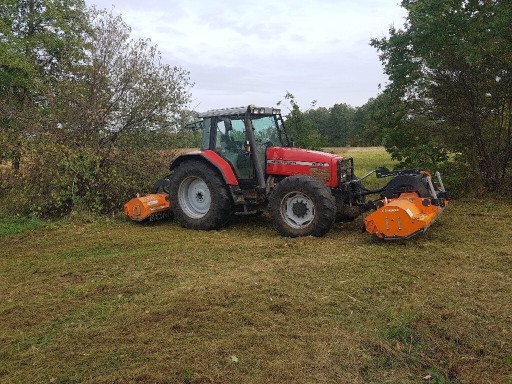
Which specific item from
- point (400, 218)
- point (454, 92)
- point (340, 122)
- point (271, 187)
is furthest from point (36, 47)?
point (340, 122)

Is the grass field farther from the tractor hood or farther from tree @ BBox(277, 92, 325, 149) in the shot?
tree @ BBox(277, 92, 325, 149)

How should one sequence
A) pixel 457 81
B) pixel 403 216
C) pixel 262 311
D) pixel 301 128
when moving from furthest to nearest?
pixel 301 128, pixel 457 81, pixel 403 216, pixel 262 311

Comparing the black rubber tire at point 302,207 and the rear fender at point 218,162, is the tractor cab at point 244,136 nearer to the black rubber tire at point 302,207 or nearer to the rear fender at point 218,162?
the rear fender at point 218,162

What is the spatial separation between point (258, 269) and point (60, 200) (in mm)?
5447

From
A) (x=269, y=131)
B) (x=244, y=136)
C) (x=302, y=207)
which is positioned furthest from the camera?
(x=269, y=131)

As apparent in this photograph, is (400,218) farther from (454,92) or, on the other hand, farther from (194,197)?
(454,92)

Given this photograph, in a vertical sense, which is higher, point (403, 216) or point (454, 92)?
point (454, 92)

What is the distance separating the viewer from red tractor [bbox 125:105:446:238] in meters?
6.95

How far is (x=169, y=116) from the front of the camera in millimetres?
11266

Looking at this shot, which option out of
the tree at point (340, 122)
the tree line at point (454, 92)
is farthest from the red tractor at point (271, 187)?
the tree at point (340, 122)

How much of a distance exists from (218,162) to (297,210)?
66.4 inches

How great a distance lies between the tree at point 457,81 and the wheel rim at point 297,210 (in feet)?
15.8

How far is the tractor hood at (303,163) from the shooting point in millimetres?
7523

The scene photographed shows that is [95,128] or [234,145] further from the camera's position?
[95,128]
